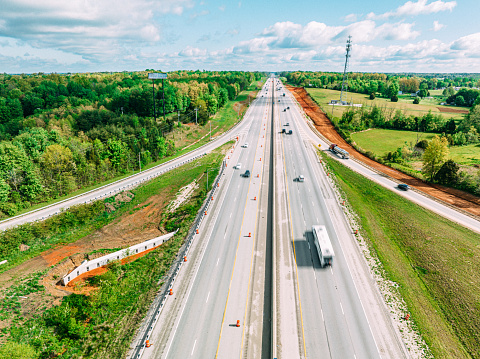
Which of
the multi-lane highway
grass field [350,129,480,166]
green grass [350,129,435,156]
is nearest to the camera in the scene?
the multi-lane highway

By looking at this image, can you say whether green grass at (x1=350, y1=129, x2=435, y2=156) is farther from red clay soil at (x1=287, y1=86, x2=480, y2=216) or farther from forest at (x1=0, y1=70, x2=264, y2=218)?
forest at (x1=0, y1=70, x2=264, y2=218)

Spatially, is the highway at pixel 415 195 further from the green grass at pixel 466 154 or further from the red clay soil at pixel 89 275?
the red clay soil at pixel 89 275

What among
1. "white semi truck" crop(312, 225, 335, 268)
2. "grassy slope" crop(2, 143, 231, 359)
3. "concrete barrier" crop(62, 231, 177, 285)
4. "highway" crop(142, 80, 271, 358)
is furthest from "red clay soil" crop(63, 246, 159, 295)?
"white semi truck" crop(312, 225, 335, 268)

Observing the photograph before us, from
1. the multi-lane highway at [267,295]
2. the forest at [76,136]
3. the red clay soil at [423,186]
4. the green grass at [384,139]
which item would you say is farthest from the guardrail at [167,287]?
the green grass at [384,139]

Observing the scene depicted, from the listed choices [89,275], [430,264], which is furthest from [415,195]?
[89,275]

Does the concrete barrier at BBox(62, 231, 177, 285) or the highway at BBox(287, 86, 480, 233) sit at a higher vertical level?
the highway at BBox(287, 86, 480, 233)

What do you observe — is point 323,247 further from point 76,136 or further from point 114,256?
point 76,136
